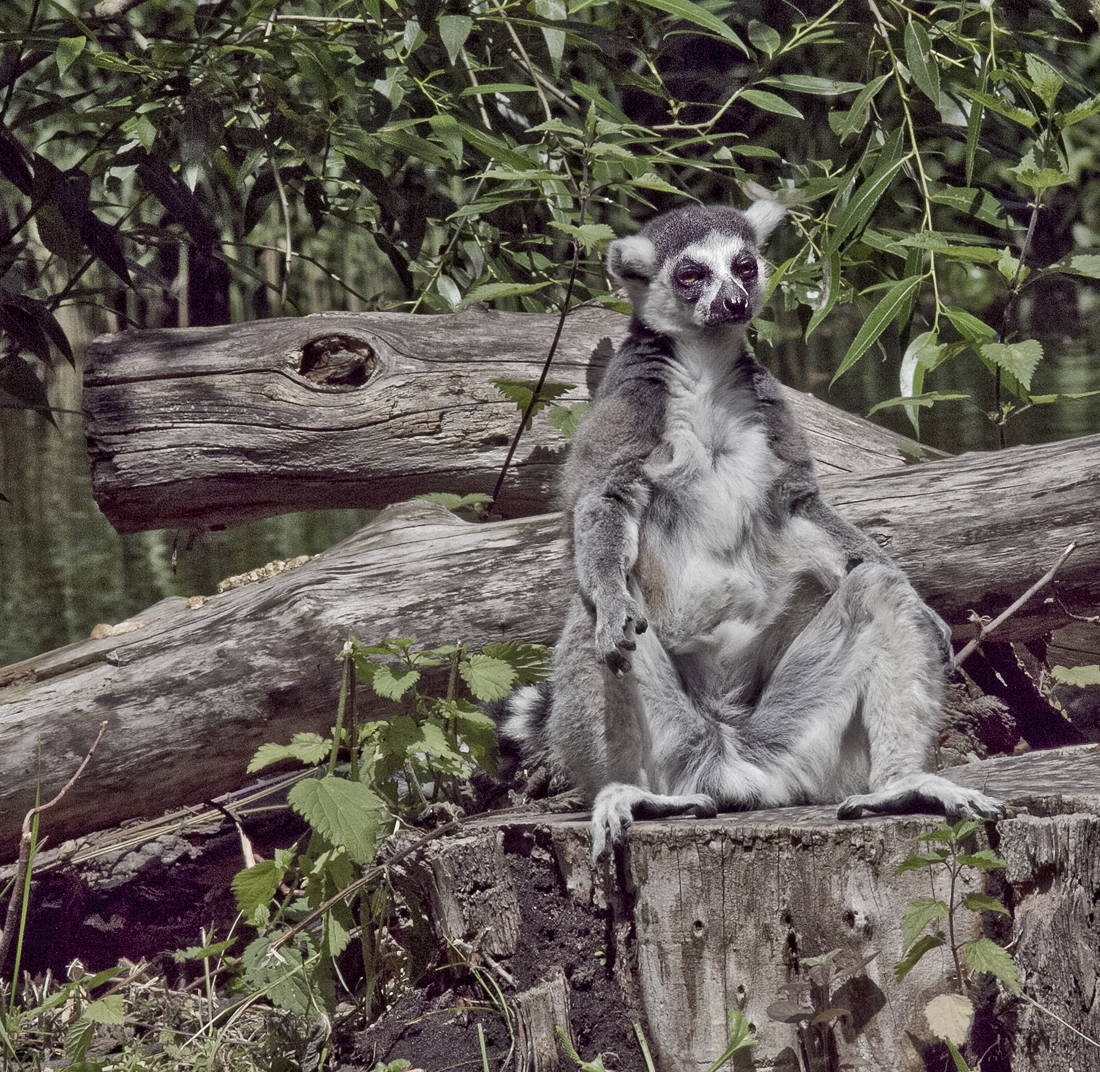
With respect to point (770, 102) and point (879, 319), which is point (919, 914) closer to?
point (879, 319)

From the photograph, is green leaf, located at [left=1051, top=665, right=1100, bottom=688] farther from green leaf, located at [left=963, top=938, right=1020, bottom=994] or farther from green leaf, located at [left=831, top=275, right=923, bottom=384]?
green leaf, located at [left=963, top=938, right=1020, bottom=994]

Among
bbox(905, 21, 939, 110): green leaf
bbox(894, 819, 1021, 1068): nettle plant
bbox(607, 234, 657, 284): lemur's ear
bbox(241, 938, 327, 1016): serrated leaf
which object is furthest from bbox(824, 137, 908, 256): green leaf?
bbox(241, 938, 327, 1016): serrated leaf

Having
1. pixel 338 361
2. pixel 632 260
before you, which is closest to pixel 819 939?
pixel 632 260

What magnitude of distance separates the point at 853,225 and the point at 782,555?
1396mm

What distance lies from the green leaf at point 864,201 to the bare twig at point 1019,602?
1.17 metres

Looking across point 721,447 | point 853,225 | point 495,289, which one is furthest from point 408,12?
point 721,447

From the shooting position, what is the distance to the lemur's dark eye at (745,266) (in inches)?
126

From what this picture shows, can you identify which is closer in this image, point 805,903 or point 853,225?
point 805,903

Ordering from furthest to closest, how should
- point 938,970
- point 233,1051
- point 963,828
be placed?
point 233,1051 → point 938,970 → point 963,828

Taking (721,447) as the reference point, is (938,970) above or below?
below

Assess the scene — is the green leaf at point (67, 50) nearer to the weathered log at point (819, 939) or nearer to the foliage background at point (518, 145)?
the foliage background at point (518, 145)

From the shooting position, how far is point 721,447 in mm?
3062

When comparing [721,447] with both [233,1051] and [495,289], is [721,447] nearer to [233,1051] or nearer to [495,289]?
[495,289]

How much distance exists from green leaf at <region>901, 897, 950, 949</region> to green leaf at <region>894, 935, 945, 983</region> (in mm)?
23
